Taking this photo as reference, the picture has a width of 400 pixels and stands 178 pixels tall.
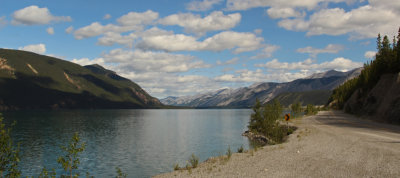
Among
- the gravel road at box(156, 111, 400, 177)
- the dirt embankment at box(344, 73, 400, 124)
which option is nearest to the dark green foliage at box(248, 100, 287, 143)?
the dirt embankment at box(344, 73, 400, 124)

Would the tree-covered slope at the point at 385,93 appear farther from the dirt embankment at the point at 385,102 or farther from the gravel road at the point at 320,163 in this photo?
the gravel road at the point at 320,163

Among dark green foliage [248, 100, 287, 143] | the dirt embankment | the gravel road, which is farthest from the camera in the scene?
the dirt embankment

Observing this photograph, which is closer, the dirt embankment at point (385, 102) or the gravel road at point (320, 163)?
the gravel road at point (320, 163)

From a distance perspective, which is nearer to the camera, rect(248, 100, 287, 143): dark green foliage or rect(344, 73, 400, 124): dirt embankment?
rect(248, 100, 287, 143): dark green foliage

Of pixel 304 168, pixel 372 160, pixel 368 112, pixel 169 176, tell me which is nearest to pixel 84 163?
pixel 169 176

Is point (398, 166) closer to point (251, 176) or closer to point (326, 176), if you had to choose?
point (326, 176)

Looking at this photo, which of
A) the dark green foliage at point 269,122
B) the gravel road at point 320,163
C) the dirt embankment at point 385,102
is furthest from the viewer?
the dirt embankment at point 385,102

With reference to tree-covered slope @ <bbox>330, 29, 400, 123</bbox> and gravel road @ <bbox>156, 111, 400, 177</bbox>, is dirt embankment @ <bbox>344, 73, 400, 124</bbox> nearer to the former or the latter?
tree-covered slope @ <bbox>330, 29, 400, 123</bbox>

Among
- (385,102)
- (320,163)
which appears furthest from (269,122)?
(320,163)

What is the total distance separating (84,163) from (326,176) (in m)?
37.8

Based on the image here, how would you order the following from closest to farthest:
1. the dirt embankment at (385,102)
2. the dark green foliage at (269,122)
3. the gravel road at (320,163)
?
the gravel road at (320,163)
the dark green foliage at (269,122)
the dirt embankment at (385,102)

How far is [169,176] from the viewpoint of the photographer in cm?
2511

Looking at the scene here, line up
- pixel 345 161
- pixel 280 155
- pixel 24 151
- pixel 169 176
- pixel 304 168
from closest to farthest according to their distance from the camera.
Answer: pixel 304 168 < pixel 345 161 < pixel 169 176 < pixel 280 155 < pixel 24 151

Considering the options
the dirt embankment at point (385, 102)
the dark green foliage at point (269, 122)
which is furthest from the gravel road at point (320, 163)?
the dirt embankment at point (385, 102)
